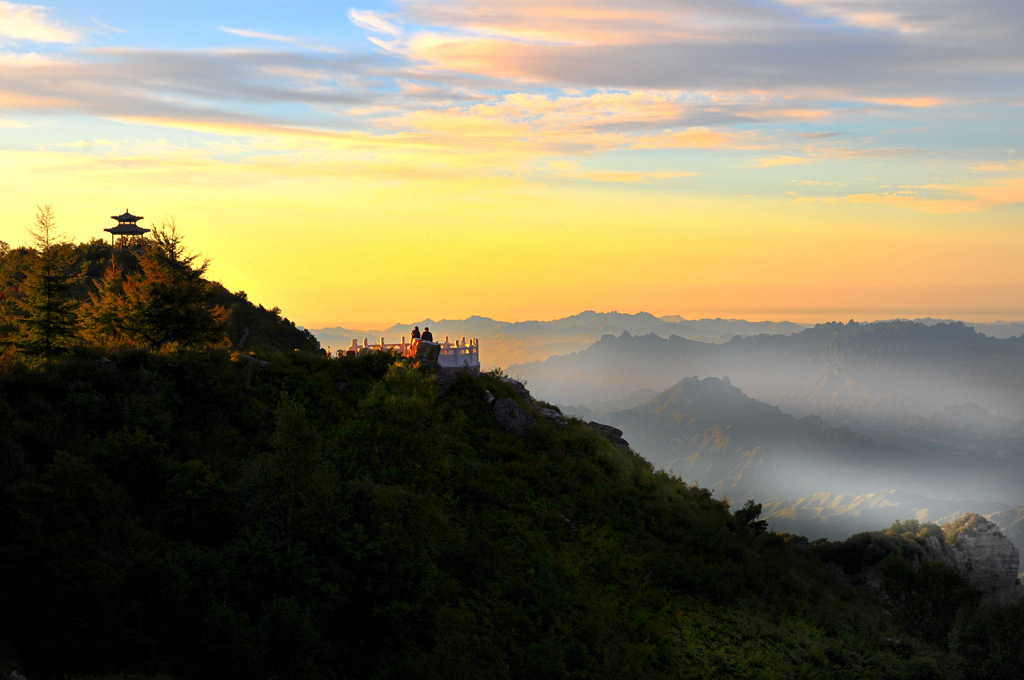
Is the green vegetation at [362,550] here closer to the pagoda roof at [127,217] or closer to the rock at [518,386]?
the rock at [518,386]

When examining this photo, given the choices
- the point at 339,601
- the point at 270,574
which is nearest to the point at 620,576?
the point at 339,601

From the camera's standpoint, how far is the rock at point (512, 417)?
38.3 m

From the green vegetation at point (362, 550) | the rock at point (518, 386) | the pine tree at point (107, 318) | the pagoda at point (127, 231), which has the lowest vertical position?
the green vegetation at point (362, 550)

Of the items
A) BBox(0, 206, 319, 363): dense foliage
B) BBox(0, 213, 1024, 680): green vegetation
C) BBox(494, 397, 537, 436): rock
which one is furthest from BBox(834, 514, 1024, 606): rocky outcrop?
BBox(0, 206, 319, 363): dense foliage

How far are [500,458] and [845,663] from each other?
17610 millimetres

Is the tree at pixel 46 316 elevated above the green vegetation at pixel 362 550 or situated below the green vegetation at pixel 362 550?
above

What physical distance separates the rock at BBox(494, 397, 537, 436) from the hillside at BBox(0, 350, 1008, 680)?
0.52 meters

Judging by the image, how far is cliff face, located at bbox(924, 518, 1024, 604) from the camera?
170 ft

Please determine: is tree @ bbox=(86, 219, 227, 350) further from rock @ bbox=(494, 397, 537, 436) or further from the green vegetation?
rock @ bbox=(494, 397, 537, 436)

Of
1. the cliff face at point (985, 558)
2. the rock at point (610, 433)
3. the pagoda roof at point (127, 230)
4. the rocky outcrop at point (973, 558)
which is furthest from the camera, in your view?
the pagoda roof at point (127, 230)

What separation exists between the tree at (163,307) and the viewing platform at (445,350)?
758cm

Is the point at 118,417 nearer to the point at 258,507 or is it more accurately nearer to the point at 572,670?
the point at 258,507

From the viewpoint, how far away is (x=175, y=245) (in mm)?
36344

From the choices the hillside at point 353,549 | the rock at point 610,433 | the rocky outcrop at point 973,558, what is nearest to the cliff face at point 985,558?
the rocky outcrop at point 973,558
